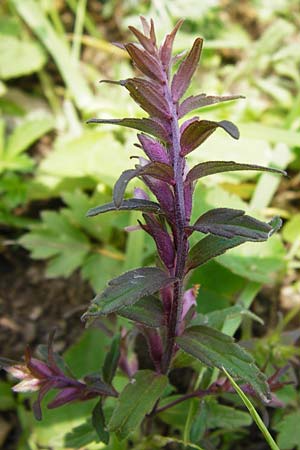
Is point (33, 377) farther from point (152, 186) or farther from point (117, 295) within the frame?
point (152, 186)

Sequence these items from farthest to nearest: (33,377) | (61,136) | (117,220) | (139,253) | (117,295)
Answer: (61,136) < (117,220) < (139,253) < (33,377) < (117,295)

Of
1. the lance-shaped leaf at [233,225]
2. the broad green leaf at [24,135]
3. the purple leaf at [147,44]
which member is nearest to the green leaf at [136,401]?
the lance-shaped leaf at [233,225]

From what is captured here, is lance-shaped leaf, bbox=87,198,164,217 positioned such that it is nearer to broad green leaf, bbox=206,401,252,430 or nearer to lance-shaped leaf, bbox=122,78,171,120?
lance-shaped leaf, bbox=122,78,171,120

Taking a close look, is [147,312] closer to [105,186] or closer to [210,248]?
[210,248]

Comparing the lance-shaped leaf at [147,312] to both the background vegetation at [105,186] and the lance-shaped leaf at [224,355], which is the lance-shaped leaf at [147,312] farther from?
the background vegetation at [105,186]

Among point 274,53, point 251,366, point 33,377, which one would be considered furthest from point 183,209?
point 274,53

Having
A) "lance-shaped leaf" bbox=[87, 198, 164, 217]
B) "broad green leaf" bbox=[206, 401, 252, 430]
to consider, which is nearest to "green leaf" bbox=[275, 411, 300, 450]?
"broad green leaf" bbox=[206, 401, 252, 430]
